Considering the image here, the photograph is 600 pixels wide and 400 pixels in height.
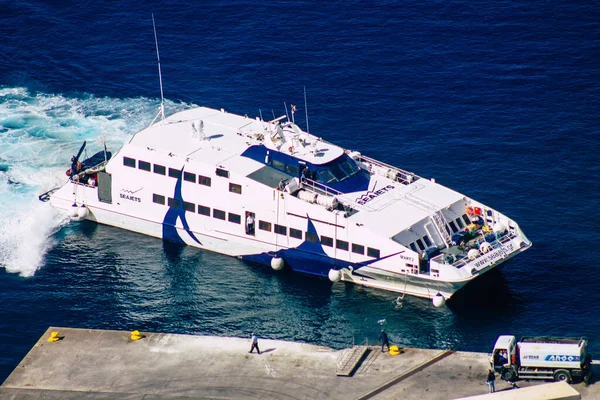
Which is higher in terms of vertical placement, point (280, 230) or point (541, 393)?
point (280, 230)

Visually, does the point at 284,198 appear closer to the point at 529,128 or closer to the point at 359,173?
the point at 359,173

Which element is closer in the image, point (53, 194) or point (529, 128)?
point (53, 194)

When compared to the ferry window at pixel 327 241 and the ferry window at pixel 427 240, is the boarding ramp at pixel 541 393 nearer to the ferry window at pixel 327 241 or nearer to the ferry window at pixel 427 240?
the ferry window at pixel 427 240

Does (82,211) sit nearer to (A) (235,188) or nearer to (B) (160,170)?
(B) (160,170)

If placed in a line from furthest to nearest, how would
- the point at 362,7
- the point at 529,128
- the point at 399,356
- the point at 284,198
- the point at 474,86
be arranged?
1. the point at 362,7
2. the point at 474,86
3. the point at 529,128
4. the point at 284,198
5. the point at 399,356

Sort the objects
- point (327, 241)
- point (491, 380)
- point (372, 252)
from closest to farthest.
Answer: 1. point (491, 380)
2. point (372, 252)
3. point (327, 241)

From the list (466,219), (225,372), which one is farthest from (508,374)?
(466,219)

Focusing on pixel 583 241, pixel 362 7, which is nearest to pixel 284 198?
pixel 583 241
